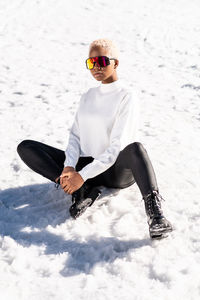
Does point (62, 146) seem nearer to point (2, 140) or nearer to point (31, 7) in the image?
point (2, 140)

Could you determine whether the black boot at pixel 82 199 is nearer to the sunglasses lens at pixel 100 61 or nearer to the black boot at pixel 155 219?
the black boot at pixel 155 219

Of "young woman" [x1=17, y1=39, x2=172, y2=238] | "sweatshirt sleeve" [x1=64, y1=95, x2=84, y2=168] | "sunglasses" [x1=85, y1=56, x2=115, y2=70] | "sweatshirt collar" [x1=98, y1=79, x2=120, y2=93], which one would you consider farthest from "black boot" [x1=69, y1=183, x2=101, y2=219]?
"sunglasses" [x1=85, y1=56, x2=115, y2=70]

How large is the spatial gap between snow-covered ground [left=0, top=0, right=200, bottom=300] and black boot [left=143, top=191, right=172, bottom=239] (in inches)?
5.0

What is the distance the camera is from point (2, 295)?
2336 millimetres

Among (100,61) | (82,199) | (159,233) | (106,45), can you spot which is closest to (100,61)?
(100,61)

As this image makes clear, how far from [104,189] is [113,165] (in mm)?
522

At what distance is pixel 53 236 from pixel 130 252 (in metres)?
0.65

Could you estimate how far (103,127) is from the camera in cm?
327

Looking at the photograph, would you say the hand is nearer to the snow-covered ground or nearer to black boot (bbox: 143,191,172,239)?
the snow-covered ground

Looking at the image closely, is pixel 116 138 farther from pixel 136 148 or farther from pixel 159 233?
pixel 159 233

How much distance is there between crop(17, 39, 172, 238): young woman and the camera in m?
2.92

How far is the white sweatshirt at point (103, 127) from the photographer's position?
3066 mm

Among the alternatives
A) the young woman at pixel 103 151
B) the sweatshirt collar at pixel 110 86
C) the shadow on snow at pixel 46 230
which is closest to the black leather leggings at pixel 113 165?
the young woman at pixel 103 151

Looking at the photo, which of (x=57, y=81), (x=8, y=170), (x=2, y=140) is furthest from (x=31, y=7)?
(x=8, y=170)
